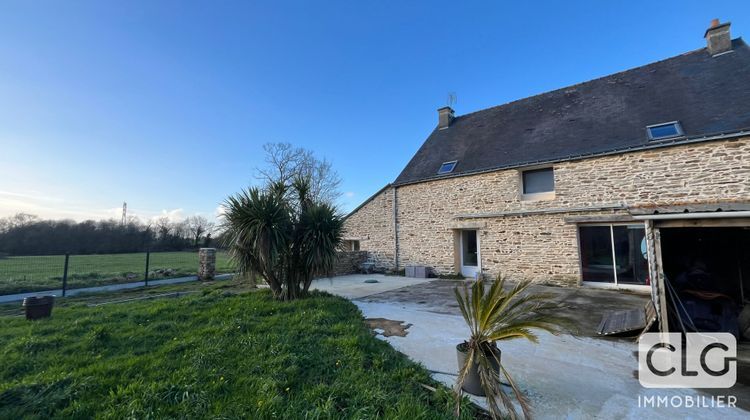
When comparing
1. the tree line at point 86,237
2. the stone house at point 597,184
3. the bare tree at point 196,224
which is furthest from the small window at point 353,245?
the bare tree at point 196,224

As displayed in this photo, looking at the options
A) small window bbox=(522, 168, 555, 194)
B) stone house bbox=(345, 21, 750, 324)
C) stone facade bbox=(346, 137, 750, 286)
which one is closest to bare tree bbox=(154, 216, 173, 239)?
stone facade bbox=(346, 137, 750, 286)

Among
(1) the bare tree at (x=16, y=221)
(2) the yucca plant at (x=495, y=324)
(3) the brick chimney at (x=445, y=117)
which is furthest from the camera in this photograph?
(1) the bare tree at (x=16, y=221)

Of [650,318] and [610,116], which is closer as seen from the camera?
[650,318]

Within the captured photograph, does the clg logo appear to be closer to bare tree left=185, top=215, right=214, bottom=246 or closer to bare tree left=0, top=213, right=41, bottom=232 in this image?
bare tree left=0, top=213, right=41, bottom=232

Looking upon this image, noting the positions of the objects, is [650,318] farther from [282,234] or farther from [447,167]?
[447,167]

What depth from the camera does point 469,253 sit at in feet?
37.7

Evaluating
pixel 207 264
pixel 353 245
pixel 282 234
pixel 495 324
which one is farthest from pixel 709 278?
pixel 207 264

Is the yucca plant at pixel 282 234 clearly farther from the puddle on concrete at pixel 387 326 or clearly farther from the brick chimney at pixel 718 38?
the brick chimney at pixel 718 38

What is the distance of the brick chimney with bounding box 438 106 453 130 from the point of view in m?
15.2

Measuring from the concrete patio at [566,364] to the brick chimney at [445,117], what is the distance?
36.1ft

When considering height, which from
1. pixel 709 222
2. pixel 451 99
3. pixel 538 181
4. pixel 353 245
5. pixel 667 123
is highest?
pixel 451 99

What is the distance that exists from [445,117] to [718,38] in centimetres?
974

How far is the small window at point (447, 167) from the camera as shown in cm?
1201

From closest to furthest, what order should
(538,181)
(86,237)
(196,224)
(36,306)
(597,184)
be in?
(36,306) → (597,184) → (538,181) → (86,237) → (196,224)
